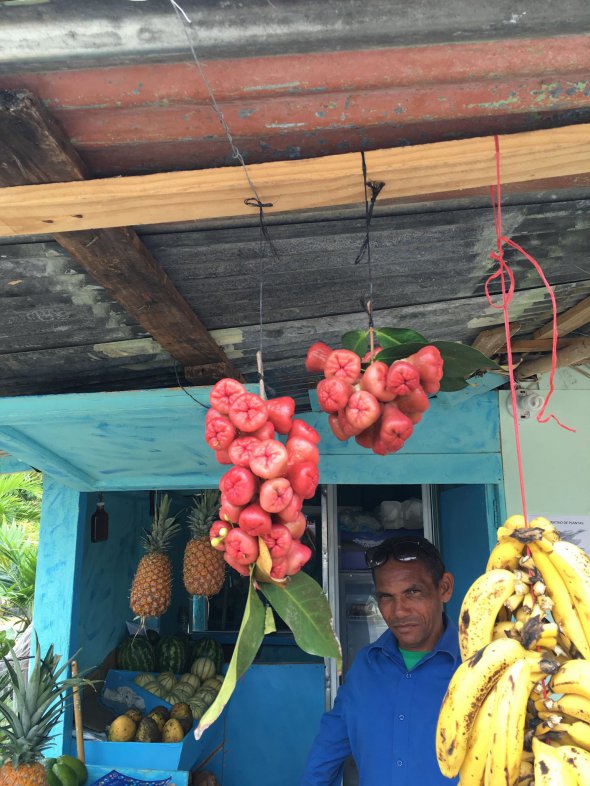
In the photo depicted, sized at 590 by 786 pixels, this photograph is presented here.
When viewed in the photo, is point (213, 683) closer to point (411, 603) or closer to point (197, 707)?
point (197, 707)

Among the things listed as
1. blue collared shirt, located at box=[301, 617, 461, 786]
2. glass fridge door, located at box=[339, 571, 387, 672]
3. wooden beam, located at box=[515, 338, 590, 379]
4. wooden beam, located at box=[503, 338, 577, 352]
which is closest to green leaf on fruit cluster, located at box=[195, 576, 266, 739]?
blue collared shirt, located at box=[301, 617, 461, 786]

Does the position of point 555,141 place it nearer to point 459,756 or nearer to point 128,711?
point 459,756

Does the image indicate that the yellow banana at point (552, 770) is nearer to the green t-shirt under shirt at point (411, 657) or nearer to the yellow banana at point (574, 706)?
the yellow banana at point (574, 706)

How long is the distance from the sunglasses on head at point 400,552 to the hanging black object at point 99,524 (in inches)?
87.7

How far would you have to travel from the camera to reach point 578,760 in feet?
3.52

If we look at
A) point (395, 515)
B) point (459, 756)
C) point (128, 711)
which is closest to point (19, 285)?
point (459, 756)

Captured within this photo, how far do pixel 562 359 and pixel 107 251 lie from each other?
2765 millimetres

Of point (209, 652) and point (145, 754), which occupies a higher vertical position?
point (209, 652)

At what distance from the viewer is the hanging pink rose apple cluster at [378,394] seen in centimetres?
142

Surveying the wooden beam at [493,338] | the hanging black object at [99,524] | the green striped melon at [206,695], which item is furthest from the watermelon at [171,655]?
the wooden beam at [493,338]

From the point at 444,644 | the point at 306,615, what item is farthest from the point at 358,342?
the point at 444,644

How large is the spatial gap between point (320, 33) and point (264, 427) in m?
0.78

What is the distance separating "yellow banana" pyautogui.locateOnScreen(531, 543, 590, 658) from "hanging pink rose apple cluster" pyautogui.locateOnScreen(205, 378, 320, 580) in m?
0.52

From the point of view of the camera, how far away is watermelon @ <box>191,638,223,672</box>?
4.51 meters
